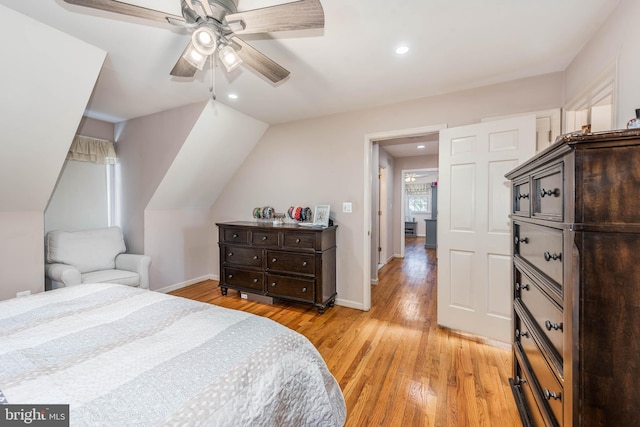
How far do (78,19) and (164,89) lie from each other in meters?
0.99

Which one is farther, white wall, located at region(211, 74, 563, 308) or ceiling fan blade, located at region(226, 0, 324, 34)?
white wall, located at region(211, 74, 563, 308)

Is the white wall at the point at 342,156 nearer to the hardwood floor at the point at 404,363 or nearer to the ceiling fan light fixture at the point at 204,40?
the hardwood floor at the point at 404,363

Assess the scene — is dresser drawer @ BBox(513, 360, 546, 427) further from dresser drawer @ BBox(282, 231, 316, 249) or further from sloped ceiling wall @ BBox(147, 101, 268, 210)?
sloped ceiling wall @ BBox(147, 101, 268, 210)

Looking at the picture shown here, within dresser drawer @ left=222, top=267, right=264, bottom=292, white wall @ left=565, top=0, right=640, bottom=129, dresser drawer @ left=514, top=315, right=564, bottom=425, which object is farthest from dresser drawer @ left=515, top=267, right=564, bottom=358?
dresser drawer @ left=222, top=267, right=264, bottom=292

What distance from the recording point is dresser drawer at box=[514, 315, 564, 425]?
3.03ft

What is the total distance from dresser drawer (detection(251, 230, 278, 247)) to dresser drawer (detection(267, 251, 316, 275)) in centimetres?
12

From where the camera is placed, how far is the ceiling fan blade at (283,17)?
3.88 feet

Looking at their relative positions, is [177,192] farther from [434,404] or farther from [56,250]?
[434,404]

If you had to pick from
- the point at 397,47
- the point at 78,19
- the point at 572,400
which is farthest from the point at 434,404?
the point at 78,19

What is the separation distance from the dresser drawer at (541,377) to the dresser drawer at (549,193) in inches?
22.9

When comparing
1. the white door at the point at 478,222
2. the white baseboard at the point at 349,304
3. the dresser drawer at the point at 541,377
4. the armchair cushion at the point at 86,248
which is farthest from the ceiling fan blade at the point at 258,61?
the armchair cushion at the point at 86,248

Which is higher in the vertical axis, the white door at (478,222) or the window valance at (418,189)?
the window valance at (418,189)

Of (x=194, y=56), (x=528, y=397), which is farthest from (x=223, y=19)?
(x=528, y=397)

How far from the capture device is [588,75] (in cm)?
183
